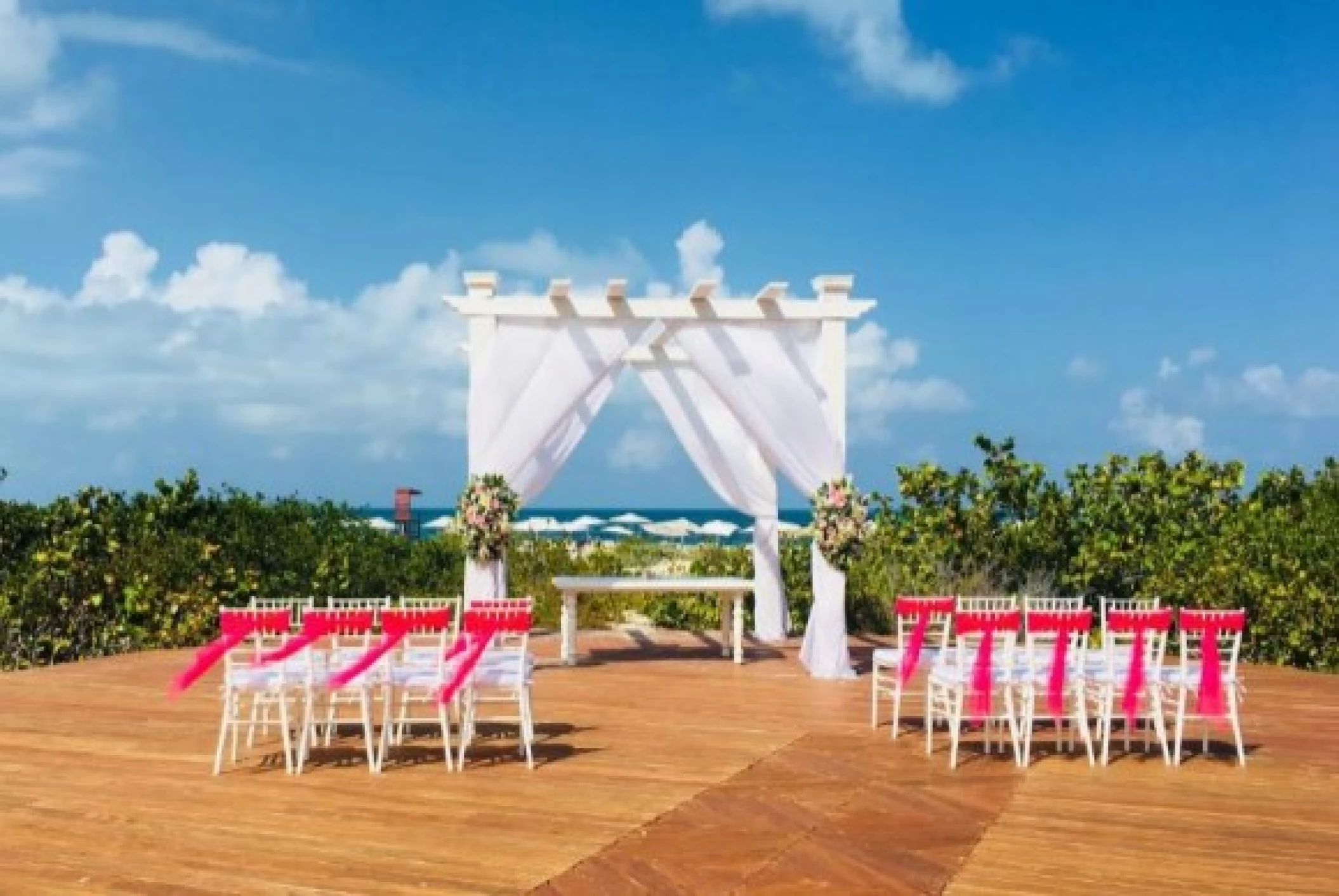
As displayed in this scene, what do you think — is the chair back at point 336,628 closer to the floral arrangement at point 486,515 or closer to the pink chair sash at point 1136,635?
the floral arrangement at point 486,515

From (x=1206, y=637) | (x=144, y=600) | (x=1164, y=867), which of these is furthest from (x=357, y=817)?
(x=144, y=600)

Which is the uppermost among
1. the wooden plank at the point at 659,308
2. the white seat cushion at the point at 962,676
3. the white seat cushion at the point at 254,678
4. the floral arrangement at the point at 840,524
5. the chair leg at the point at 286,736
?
the wooden plank at the point at 659,308

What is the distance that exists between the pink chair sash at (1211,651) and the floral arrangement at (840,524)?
10.7 ft

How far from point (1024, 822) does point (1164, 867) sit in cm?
78

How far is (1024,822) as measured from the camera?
5.60 metres

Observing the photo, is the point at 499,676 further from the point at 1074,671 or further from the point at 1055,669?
the point at 1074,671

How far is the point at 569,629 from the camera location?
35.3ft

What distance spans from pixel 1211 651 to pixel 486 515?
219 inches

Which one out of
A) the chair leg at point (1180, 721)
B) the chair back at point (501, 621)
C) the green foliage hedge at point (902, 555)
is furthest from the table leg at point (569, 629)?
the chair leg at point (1180, 721)

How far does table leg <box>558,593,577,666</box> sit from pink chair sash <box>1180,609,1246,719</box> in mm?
5127

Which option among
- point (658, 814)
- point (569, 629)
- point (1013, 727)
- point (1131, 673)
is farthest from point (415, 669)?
point (569, 629)

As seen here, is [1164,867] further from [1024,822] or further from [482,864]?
[482,864]

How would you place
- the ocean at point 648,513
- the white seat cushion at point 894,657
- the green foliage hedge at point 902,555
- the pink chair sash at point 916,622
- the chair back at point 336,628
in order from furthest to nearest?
the ocean at point 648,513 < the green foliage hedge at point 902,555 < the white seat cushion at point 894,657 < the pink chair sash at point 916,622 < the chair back at point 336,628

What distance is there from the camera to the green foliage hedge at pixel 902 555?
37.6 ft
